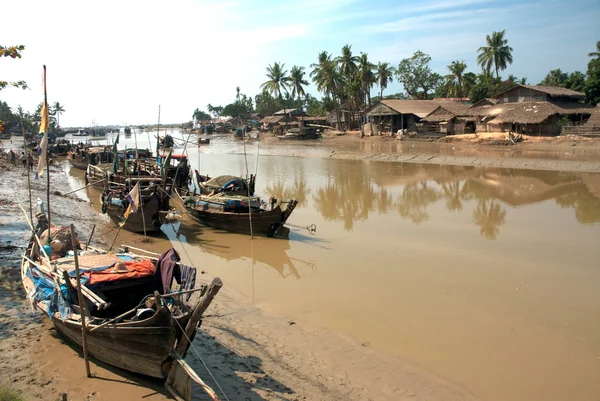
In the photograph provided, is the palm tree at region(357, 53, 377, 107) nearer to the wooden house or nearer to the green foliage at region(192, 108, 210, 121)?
the wooden house

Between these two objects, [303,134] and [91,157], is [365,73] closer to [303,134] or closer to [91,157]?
[303,134]

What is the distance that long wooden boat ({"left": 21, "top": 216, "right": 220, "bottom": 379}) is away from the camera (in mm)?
5254

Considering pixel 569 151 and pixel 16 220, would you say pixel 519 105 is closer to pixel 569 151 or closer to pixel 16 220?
Answer: pixel 569 151

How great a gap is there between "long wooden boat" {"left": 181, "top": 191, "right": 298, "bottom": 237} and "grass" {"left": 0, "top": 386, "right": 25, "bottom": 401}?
7.73 m

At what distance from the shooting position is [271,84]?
62344 millimetres

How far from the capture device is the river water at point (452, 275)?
6.86 m

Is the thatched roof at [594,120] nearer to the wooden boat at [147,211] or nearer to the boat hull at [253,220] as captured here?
the boat hull at [253,220]

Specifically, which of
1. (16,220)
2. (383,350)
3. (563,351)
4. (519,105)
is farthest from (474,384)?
(519,105)

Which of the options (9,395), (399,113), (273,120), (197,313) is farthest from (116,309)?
(273,120)

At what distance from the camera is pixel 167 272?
6188 millimetres

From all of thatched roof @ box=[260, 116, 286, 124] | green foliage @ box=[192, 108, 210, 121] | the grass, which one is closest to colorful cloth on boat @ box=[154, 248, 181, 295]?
the grass

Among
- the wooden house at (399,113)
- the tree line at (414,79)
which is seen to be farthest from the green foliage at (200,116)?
the wooden house at (399,113)

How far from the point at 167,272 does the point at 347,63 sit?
1809 inches

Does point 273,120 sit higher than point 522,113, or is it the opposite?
point 273,120
